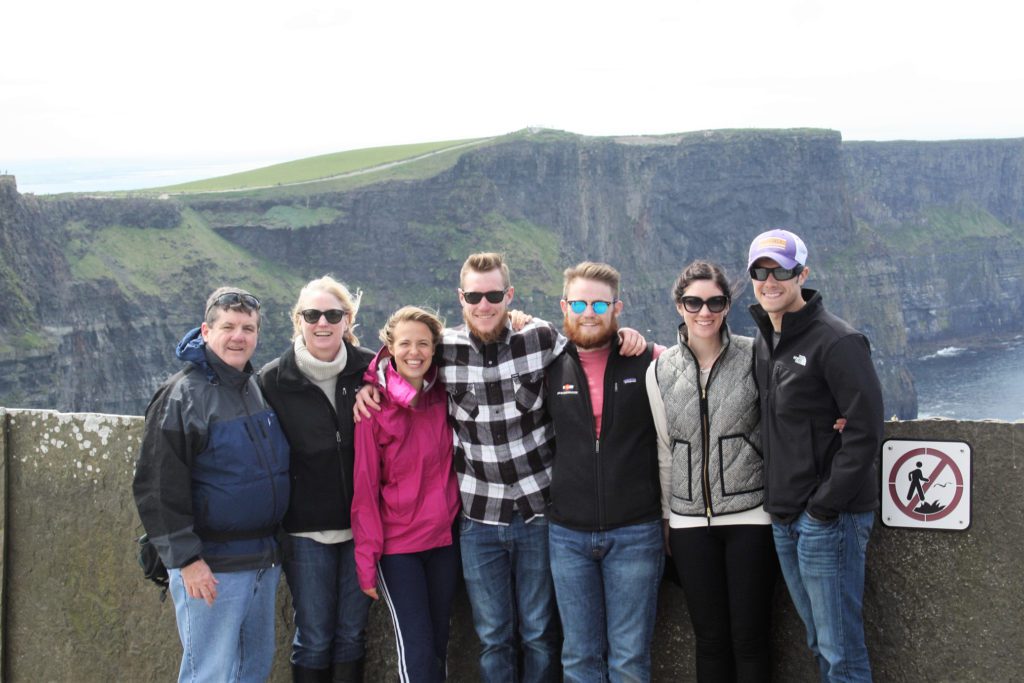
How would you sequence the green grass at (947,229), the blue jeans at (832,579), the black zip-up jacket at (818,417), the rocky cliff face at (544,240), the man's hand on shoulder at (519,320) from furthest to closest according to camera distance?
1. the green grass at (947,229)
2. the rocky cliff face at (544,240)
3. the man's hand on shoulder at (519,320)
4. the blue jeans at (832,579)
5. the black zip-up jacket at (818,417)

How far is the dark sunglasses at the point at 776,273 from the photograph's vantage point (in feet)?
15.0

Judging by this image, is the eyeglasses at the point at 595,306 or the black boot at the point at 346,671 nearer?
the eyeglasses at the point at 595,306

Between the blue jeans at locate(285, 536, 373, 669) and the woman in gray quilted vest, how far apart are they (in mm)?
1570

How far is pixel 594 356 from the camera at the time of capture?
5000 millimetres

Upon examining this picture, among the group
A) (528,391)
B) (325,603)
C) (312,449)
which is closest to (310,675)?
(325,603)

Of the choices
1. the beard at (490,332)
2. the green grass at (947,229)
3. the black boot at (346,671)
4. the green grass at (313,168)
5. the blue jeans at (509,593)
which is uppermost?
the green grass at (313,168)

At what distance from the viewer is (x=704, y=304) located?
4.75 m

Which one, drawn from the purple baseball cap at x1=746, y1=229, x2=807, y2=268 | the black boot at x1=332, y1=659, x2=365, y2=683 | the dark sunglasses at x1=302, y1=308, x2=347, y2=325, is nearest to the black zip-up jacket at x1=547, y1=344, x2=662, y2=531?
the purple baseball cap at x1=746, y1=229, x2=807, y2=268

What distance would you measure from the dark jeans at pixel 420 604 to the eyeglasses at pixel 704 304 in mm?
1631

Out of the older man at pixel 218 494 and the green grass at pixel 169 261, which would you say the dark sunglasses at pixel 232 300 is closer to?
the older man at pixel 218 494

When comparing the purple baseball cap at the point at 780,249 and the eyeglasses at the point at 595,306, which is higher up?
the purple baseball cap at the point at 780,249

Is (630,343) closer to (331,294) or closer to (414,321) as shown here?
(414,321)

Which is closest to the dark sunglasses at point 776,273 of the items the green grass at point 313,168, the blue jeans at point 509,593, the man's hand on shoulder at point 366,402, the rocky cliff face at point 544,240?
the blue jeans at point 509,593

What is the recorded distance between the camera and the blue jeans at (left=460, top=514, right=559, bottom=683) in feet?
16.2
